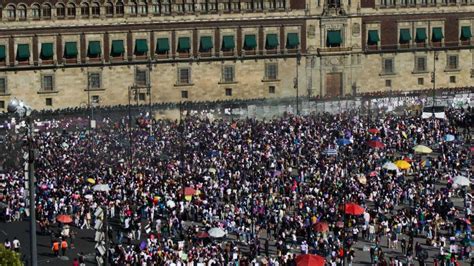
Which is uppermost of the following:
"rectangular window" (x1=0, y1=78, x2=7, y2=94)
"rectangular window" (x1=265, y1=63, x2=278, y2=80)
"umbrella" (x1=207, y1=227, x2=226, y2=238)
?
"rectangular window" (x1=265, y1=63, x2=278, y2=80)

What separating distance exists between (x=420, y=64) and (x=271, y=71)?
14214 mm

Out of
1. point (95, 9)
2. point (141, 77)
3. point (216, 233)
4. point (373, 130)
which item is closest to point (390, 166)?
point (373, 130)

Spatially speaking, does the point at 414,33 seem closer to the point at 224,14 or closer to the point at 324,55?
the point at 324,55

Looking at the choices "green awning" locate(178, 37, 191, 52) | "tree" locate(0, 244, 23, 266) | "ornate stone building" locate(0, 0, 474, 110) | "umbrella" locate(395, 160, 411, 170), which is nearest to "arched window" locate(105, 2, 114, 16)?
"ornate stone building" locate(0, 0, 474, 110)

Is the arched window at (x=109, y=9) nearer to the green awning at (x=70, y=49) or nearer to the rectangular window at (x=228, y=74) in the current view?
the green awning at (x=70, y=49)

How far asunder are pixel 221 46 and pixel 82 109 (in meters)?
14.5

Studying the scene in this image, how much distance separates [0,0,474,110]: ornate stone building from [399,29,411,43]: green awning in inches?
3.5

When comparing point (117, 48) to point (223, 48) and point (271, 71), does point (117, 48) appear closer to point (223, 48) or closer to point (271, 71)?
point (223, 48)

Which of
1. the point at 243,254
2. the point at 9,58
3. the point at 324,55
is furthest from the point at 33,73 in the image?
the point at 243,254

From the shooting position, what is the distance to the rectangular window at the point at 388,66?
135500mm

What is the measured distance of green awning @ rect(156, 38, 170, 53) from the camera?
420ft

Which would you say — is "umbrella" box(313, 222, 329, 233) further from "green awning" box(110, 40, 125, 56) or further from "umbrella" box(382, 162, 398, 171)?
"green awning" box(110, 40, 125, 56)

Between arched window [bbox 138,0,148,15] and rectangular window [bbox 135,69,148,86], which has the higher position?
arched window [bbox 138,0,148,15]

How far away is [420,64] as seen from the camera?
136500mm
